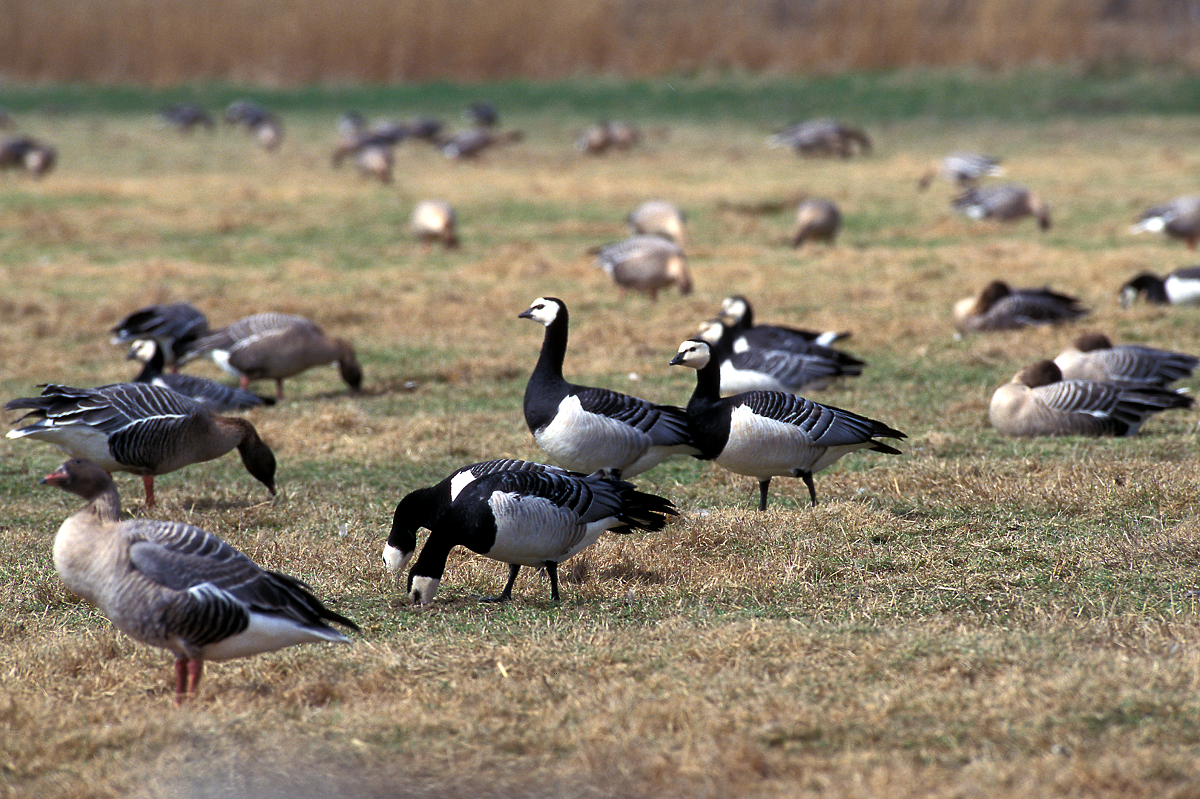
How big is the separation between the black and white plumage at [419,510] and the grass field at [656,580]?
0.72ft

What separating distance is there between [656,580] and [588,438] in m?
1.19

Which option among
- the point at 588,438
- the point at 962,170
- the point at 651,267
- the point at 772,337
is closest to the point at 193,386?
the point at 588,438

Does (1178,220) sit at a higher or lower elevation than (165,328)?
higher

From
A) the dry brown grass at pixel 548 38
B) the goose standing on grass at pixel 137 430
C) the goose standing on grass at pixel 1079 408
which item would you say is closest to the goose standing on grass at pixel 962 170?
the goose standing on grass at pixel 1079 408

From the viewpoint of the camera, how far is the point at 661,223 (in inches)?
680

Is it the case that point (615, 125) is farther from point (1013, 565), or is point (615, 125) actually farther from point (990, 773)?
point (990, 773)

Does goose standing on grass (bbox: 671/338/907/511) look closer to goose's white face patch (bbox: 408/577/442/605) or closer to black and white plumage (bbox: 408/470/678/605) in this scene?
black and white plumage (bbox: 408/470/678/605)

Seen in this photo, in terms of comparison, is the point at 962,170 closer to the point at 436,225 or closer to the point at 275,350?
the point at 436,225

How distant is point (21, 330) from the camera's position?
12516 mm

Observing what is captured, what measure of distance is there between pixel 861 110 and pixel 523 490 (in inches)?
1232

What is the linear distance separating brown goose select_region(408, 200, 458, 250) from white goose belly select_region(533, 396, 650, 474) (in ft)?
36.1

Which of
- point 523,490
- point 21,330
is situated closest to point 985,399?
point 523,490

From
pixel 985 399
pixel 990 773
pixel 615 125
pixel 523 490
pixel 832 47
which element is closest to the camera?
pixel 990 773

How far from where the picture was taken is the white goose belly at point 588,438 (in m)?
6.73
